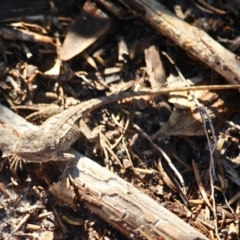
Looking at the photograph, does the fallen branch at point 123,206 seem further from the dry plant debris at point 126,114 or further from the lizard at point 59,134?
the lizard at point 59,134

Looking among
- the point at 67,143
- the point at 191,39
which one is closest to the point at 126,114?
the point at 67,143

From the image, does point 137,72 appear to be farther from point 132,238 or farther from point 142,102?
point 132,238

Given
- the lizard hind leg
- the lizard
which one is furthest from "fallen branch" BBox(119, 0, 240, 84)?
the lizard hind leg

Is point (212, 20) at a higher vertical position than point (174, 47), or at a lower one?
higher

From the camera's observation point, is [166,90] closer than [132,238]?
No

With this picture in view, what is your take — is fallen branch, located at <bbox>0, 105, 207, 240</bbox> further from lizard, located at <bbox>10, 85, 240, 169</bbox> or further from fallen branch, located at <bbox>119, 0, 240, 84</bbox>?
fallen branch, located at <bbox>119, 0, 240, 84</bbox>

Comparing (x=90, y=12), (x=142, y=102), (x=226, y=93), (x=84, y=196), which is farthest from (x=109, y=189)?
(x=90, y=12)

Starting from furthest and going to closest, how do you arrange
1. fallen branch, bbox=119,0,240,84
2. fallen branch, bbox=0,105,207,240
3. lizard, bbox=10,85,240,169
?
fallen branch, bbox=119,0,240,84
lizard, bbox=10,85,240,169
fallen branch, bbox=0,105,207,240
